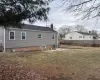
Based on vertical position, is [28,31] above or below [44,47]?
above

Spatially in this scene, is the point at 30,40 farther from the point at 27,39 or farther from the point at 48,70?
the point at 48,70

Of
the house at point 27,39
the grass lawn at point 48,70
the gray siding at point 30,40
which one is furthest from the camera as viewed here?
the gray siding at point 30,40

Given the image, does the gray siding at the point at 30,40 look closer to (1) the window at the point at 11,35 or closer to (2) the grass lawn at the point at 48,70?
(1) the window at the point at 11,35

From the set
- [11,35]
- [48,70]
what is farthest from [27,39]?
[48,70]

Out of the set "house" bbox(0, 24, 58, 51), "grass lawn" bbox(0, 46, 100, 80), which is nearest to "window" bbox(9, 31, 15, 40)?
"house" bbox(0, 24, 58, 51)

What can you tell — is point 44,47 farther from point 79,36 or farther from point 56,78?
point 79,36

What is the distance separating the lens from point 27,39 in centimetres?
2372

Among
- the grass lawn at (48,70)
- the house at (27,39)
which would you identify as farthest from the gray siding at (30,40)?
the grass lawn at (48,70)

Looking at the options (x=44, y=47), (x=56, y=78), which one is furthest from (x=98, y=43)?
(x=56, y=78)

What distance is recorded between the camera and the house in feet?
68.1

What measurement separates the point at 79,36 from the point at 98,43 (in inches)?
799

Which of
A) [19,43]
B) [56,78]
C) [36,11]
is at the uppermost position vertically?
[36,11]

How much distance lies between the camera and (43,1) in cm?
680

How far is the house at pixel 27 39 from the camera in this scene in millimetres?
20750
